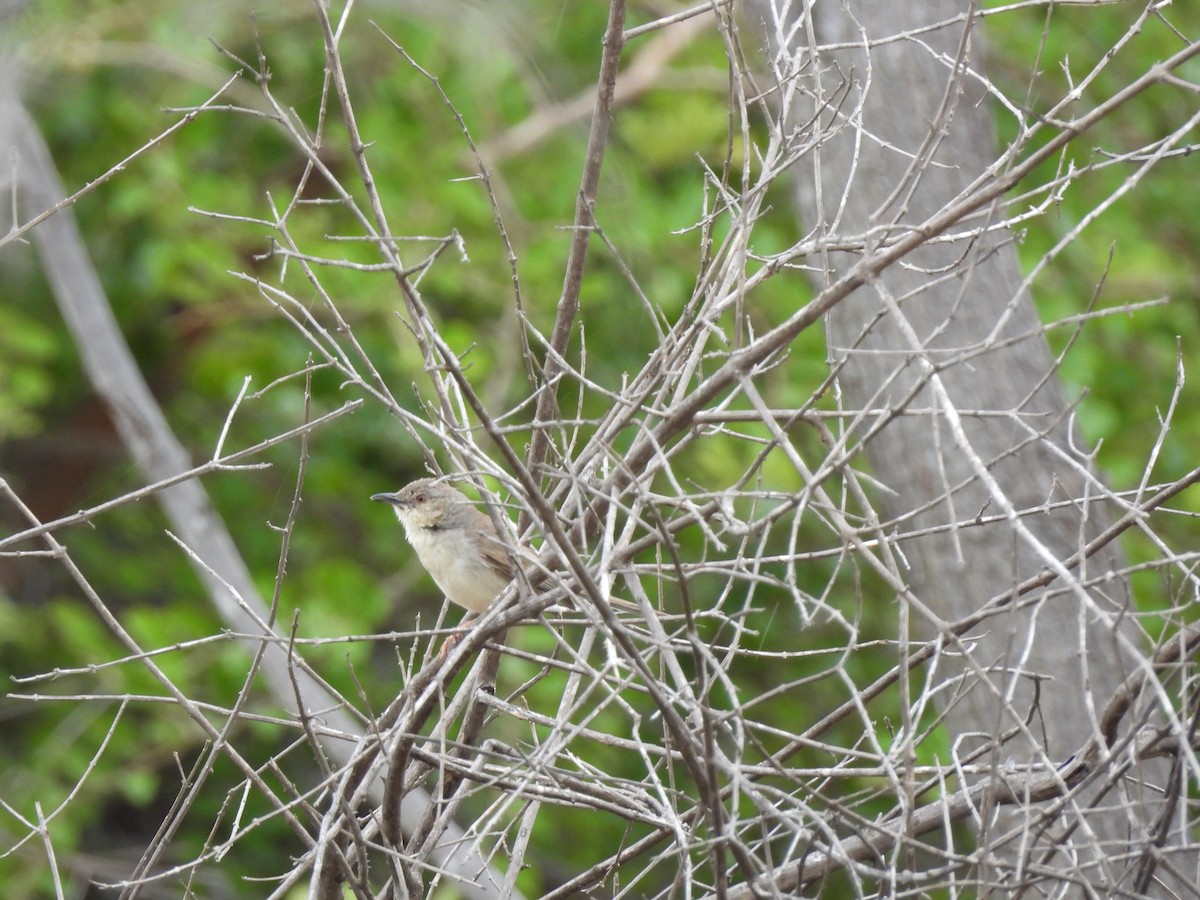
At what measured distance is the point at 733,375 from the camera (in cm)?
255

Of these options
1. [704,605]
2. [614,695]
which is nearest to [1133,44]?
[704,605]

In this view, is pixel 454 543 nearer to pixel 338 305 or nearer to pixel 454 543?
pixel 454 543

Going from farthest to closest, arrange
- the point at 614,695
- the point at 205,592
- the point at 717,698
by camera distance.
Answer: the point at 205,592
the point at 717,698
the point at 614,695

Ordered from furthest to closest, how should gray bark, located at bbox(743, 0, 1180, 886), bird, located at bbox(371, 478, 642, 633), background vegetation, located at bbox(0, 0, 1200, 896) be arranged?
background vegetation, located at bbox(0, 0, 1200, 896) → bird, located at bbox(371, 478, 642, 633) → gray bark, located at bbox(743, 0, 1180, 886)

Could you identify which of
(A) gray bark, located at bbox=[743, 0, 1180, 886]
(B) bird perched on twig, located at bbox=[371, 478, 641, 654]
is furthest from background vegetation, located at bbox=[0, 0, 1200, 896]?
(A) gray bark, located at bbox=[743, 0, 1180, 886]

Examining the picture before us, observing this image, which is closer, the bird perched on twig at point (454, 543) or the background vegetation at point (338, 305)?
the bird perched on twig at point (454, 543)

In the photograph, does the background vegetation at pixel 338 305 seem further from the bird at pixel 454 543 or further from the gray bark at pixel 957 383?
the gray bark at pixel 957 383

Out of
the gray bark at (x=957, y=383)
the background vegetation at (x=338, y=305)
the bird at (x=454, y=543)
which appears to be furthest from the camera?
the background vegetation at (x=338, y=305)

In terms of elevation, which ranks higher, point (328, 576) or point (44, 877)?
point (328, 576)

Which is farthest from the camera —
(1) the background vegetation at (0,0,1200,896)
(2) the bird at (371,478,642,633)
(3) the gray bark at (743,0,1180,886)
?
(1) the background vegetation at (0,0,1200,896)

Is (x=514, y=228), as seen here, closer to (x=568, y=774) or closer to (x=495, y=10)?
(x=495, y=10)

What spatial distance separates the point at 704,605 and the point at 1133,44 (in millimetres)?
4502

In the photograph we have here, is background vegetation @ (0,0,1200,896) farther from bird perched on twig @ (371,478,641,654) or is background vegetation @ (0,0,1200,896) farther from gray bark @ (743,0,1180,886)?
gray bark @ (743,0,1180,886)

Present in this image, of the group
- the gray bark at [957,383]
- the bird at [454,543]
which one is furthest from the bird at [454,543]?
the gray bark at [957,383]
